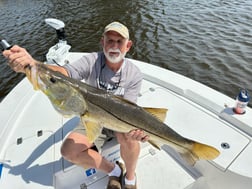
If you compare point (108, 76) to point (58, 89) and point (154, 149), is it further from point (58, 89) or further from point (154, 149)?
point (154, 149)

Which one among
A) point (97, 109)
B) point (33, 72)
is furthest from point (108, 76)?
point (33, 72)

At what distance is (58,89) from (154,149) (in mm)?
1700

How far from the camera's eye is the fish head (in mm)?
2031

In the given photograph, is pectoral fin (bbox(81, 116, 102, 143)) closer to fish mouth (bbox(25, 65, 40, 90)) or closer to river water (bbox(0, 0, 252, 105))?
fish mouth (bbox(25, 65, 40, 90))

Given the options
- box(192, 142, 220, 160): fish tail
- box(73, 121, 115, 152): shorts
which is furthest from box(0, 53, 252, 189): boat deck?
box(192, 142, 220, 160): fish tail

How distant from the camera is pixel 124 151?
2.76 meters

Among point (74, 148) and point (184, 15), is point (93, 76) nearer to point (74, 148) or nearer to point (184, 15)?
point (74, 148)

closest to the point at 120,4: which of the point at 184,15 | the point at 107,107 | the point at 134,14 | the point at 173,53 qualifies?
the point at 134,14

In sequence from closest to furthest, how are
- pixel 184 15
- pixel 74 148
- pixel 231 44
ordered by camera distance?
Answer: 1. pixel 74 148
2. pixel 231 44
3. pixel 184 15

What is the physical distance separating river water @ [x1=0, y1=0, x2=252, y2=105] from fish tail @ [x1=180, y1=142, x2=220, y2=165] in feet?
15.6

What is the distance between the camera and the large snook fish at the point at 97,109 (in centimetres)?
206

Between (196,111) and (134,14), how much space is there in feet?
A: 36.7

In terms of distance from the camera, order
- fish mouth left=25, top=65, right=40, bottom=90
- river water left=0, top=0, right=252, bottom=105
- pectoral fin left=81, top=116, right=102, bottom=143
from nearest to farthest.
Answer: fish mouth left=25, top=65, right=40, bottom=90 < pectoral fin left=81, top=116, right=102, bottom=143 < river water left=0, top=0, right=252, bottom=105

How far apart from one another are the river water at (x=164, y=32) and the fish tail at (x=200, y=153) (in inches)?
187
